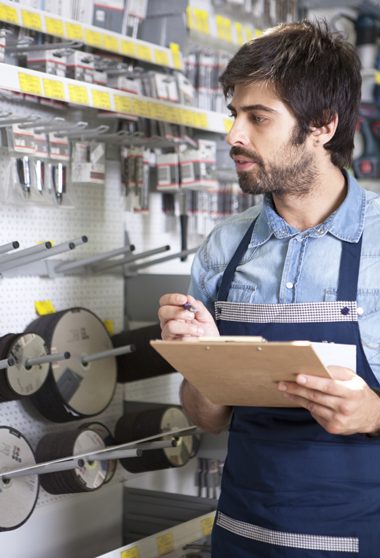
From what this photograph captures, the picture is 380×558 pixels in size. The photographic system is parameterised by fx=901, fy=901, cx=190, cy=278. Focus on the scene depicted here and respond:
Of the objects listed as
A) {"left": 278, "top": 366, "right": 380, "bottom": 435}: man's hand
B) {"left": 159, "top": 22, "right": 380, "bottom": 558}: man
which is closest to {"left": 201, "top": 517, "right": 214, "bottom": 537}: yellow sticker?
{"left": 159, "top": 22, "right": 380, "bottom": 558}: man

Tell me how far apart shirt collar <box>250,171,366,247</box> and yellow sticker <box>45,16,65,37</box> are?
36.5 inches

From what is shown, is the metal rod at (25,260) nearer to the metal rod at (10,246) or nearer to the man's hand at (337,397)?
the metal rod at (10,246)

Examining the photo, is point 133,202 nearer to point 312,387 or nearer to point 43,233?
point 43,233

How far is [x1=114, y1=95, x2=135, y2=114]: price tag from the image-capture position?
2.77 meters

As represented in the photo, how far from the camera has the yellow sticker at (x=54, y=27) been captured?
2.69m

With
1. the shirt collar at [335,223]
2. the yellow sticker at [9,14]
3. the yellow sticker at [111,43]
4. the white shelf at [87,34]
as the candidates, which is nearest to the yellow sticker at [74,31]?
the white shelf at [87,34]

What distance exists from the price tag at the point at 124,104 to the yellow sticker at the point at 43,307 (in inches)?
26.8

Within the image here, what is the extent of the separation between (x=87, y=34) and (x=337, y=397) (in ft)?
5.27

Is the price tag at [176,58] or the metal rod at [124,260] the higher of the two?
the price tag at [176,58]

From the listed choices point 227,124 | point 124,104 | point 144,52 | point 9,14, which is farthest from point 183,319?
point 227,124

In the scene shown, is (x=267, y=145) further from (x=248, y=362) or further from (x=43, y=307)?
(x=43, y=307)

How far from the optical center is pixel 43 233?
9.81 ft

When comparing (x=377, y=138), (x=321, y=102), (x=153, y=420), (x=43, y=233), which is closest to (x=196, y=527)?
(x=153, y=420)

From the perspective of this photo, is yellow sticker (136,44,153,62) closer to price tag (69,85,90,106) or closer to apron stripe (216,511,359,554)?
price tag (69,85,90,106)
